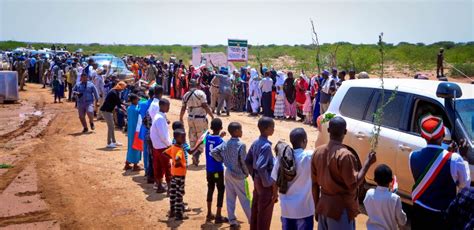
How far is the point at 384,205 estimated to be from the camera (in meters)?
5.18

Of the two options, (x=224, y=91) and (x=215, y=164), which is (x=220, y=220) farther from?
(x=224, y=91)

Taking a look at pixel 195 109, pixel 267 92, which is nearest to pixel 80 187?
pixel 195 109

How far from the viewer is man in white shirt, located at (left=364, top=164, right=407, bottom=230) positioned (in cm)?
517

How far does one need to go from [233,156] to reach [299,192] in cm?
156

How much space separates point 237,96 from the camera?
2200 cm

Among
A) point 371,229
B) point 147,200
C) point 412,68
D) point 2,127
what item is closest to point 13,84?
point 2,127

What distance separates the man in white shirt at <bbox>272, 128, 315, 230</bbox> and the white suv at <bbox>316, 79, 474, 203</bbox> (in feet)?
6.24

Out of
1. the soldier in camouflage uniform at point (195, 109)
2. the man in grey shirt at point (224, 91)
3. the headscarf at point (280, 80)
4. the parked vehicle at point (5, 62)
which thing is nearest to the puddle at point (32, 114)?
the man in grey shirt at point (224, 91)

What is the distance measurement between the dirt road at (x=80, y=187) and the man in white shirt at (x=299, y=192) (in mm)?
1991

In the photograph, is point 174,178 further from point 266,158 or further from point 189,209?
point 266,158

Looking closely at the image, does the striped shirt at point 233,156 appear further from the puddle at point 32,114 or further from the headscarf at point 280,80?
the puddle at point 32,114

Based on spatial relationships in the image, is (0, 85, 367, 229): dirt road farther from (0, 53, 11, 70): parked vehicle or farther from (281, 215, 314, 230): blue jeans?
(0, 53, 11, 70): parked vehicle

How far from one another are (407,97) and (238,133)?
243 centimetres

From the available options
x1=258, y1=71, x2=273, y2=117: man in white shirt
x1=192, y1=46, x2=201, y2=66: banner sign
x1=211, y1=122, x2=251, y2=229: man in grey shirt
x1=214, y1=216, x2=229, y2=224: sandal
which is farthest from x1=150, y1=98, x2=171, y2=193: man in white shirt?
x1=192, y1=46, x2=201, y2=66: banner sign
